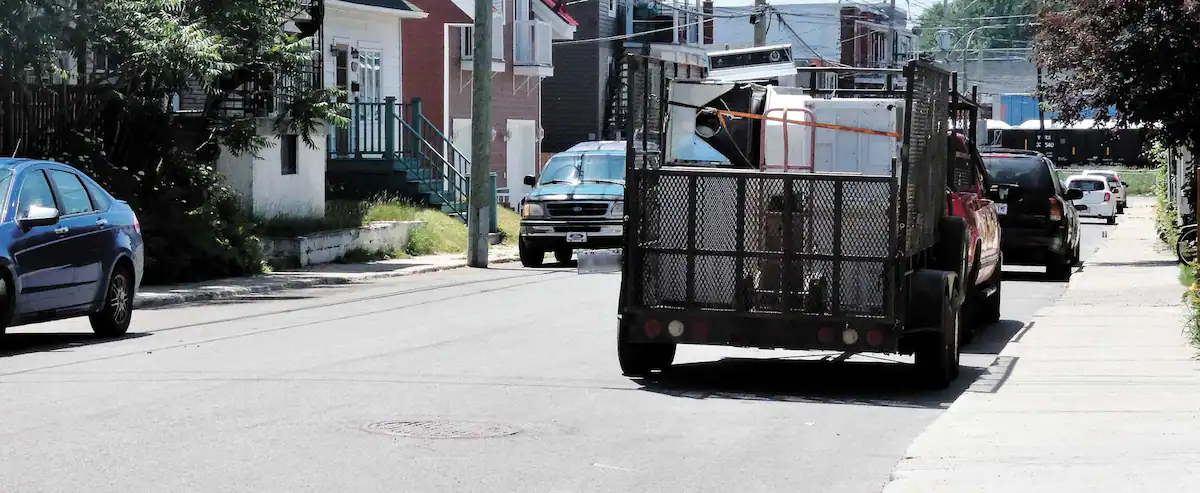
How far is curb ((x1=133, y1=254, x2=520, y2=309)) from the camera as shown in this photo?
63.0ft

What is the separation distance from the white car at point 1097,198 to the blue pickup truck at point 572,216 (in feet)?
81.1

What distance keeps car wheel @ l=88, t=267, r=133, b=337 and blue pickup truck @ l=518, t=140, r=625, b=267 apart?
12208 mm

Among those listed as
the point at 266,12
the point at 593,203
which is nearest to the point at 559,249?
the point at 593,203

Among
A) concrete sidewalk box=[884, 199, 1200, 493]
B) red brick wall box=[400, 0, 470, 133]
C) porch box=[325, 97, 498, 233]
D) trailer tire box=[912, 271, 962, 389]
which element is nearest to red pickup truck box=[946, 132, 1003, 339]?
concrete sidewalk box=[884, 199, 1200, 493]

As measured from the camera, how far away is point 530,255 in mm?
27641

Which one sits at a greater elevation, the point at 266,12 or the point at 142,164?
the point at 266,12

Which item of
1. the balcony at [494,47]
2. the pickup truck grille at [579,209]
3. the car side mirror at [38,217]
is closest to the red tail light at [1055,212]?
the pickup truck grille at [579,209]

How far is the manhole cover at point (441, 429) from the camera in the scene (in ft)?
30.3

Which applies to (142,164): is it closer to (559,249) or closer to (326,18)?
(559,249)

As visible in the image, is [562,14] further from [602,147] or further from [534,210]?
[534,210]

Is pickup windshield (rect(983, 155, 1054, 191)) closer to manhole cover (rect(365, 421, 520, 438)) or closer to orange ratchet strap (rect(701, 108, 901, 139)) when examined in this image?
orange ratchet strap (rect(701, 108, 901, 139))

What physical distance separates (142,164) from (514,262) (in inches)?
319

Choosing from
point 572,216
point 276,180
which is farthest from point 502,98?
point 572,216

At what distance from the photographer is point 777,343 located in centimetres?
1135
